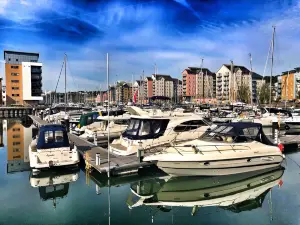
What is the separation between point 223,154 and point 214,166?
0.76m

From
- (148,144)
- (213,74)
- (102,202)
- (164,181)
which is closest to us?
(102,202)

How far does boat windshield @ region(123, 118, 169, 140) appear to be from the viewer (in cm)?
1741

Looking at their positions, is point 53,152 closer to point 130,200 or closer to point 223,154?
point 130,200

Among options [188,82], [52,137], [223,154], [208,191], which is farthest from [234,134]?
[188,82]

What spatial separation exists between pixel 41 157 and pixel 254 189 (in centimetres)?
1112

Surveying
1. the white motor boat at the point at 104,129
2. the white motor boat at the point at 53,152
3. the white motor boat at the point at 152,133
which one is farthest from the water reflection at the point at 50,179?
the white motor boat at the point at 104,129

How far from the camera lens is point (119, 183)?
45.3 ft

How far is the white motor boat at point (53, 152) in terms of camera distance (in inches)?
575

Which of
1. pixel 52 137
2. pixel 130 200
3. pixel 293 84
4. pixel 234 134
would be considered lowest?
pixel 130 200

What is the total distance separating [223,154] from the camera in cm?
1390

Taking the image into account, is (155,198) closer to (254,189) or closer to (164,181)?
(164,181)

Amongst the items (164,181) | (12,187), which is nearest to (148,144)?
(164,181)

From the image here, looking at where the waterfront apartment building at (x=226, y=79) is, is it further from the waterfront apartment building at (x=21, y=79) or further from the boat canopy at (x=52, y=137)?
the boat canopy at (x=52, y=137)

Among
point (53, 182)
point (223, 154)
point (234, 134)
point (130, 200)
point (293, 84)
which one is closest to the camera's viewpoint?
point (130, 200)
